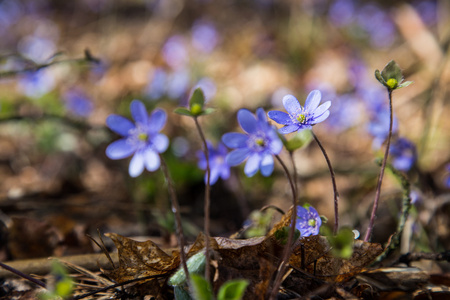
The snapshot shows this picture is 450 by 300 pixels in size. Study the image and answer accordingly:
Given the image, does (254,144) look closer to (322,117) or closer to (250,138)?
(250,138)

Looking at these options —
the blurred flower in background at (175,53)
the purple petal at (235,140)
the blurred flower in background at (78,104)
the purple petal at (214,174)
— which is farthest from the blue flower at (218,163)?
the blurred flower in background at (175,53)

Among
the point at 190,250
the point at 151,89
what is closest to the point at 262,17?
the point at 151,89

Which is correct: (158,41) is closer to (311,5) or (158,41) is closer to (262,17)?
(262,17)

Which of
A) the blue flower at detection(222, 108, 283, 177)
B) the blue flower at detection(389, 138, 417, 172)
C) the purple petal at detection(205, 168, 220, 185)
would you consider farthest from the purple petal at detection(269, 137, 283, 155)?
the blue flower at detection(389, 138, 417, 172)

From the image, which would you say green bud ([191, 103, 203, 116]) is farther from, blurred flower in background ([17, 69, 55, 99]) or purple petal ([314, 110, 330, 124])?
blurred flower in background ([17, 69, 55, 99])

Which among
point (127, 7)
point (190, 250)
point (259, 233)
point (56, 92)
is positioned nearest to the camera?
point (190, 250)

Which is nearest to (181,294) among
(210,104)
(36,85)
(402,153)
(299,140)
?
(299,140)

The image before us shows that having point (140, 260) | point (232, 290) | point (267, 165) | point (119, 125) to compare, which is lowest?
point (232, 290)
